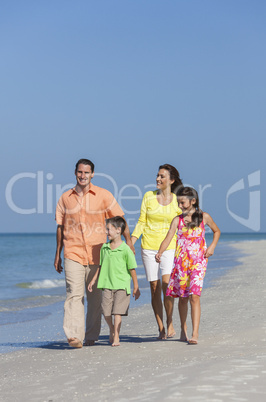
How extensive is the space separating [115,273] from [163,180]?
1.21 meters

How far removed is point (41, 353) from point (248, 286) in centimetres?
713

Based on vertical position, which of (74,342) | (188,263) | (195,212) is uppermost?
(195,212)

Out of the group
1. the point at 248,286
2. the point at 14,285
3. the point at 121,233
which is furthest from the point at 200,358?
the point at 14,285

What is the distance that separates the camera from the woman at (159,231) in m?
6.59

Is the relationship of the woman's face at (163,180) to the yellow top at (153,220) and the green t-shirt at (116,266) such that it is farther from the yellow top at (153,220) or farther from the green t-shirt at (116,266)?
the green t-shirt at (116,266)

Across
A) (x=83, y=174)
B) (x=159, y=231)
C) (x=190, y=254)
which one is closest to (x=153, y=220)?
(x=159, y=231)

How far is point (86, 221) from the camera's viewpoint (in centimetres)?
638

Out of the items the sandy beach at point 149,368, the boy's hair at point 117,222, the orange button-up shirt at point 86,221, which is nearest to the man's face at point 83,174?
the orange button-up shirt at point 86,221

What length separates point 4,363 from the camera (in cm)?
593

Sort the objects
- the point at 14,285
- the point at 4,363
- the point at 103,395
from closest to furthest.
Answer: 1. the point at 103,395
2. the point at 4,363
3. the point at 14,285

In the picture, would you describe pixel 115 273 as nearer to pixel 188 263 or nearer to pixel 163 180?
pixel 188 263

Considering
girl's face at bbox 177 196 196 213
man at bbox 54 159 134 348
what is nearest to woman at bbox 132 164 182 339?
man at bbox 54 159 134 348

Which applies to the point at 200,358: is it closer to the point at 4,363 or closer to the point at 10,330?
the point at 4,363

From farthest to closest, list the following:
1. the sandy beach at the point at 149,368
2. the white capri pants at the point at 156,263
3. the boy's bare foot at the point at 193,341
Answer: the white capri pants at the point at 156,263
the boy's bare foot at the point at 193,341
the sandy beach at the point at 149,368
